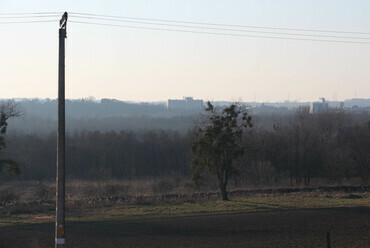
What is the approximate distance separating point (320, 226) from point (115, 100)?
152m

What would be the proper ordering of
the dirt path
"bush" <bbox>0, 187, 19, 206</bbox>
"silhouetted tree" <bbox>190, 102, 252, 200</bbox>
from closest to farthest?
the dirt path → "silhouetted tree" <bbox>190, 102, 252, 200</bbox> → "bush" <bbox>0, 187, 19, 206</bbox>

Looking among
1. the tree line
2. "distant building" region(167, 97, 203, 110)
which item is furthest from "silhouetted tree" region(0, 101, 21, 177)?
"distant building" region(167, 97, 203, 110)

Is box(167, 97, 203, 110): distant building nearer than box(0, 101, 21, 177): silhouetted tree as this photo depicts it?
No

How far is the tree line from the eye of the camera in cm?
4991

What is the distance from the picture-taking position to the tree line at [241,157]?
164 ft

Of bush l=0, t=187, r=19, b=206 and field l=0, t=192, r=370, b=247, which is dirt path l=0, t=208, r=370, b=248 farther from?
bush l=0, t=187, r=19, b=206

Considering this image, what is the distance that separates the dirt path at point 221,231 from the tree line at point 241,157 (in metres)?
19.3

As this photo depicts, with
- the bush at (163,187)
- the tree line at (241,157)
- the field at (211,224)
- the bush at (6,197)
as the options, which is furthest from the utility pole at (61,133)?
the tree line at (241,157)

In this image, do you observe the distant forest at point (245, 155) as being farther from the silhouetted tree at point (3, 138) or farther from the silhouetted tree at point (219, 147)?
the silhouetted tree at point (219, 147)

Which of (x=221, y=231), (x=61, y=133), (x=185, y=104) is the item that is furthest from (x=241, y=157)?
(x=185, y=104)

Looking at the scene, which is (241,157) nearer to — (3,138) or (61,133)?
(3,138)

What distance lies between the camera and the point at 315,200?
31.0 m

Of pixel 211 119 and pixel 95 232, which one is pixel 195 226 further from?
pixel 211 119

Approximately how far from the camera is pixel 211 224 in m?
23.6
